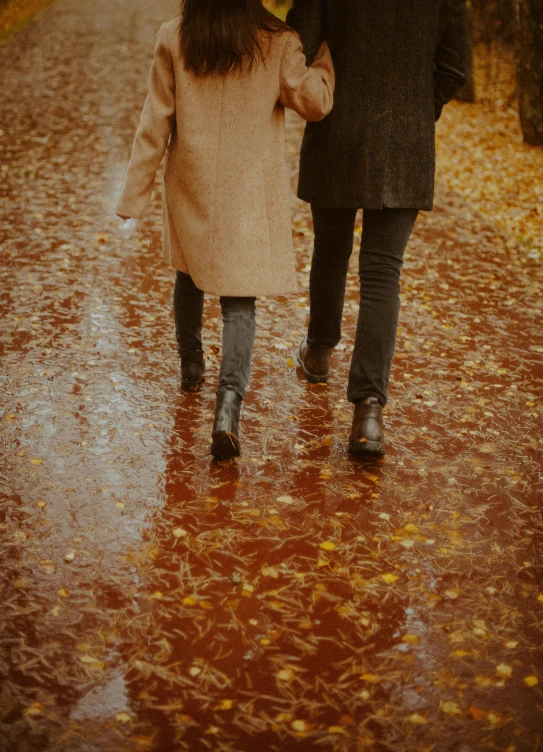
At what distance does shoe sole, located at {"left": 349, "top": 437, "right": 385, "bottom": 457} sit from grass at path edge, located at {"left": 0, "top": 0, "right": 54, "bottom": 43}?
18503mm

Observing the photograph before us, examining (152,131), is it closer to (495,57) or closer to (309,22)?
(309,22)

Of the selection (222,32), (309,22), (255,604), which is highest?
(309,22)

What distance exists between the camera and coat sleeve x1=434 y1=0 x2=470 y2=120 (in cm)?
332

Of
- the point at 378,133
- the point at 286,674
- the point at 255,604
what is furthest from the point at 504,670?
the point at 378,133

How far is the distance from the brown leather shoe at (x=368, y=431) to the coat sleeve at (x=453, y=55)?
→ 1366 mm

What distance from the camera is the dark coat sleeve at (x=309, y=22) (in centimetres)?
329

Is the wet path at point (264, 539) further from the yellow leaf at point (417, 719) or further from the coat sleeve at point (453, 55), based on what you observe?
the coat sleeve at point (453, 55)

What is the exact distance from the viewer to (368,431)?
3.59 metres

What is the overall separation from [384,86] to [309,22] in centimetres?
41

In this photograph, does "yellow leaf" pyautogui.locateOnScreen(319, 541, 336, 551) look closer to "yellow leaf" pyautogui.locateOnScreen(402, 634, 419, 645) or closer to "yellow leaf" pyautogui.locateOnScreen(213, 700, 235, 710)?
"yellow leaf" pyautogui.locateOnScreen(402, 634, 419, 645)

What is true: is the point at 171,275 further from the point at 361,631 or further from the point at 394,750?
the point at 394,750

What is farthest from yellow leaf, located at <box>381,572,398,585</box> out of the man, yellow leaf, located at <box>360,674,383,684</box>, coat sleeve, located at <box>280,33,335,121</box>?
coat sleeve, located at <box>280,33,335,121</box>

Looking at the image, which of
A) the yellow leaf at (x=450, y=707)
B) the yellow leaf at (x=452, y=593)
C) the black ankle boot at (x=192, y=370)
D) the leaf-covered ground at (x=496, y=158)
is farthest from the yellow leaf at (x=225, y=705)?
the leaf-covered ground at (x=496, y=158)

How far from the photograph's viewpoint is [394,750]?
7.03ft
